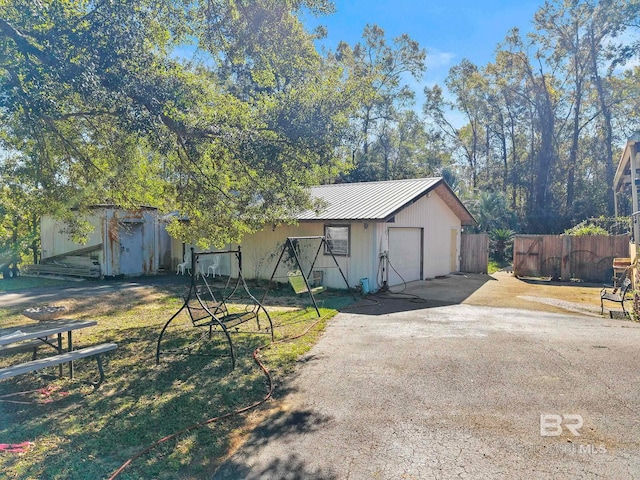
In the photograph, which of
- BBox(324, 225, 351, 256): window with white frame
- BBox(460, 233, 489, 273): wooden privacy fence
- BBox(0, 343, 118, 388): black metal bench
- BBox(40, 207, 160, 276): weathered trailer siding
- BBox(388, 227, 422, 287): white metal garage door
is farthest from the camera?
BBox(460, 233, 489, 273): wooden privacy fence

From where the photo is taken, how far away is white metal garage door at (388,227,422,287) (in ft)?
43.3

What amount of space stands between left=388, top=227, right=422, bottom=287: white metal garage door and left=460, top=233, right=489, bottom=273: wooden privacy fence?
177 inches

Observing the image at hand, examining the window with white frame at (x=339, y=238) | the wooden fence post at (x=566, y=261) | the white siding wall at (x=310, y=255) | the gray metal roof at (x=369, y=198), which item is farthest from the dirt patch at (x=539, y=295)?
the window with white frame at (x=339, y=238)

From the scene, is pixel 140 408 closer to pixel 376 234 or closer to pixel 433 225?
pixel 376 234

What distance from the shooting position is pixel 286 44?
668 centimetres

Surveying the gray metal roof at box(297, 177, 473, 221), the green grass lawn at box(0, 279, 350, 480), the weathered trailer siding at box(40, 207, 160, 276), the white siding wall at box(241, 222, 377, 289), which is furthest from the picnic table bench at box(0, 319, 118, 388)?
the weathered trailer siding at box(40, 207, 160, 276)

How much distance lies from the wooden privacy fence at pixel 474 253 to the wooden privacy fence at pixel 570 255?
57.3 inches

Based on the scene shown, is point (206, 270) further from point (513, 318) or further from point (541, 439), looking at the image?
point (541, 439)

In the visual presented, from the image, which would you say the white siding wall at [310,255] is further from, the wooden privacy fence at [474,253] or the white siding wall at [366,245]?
the wooden privacy fence at [474,253]

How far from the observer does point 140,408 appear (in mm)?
4270

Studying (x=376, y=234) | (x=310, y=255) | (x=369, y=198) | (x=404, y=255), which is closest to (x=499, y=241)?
(x=404, y=255)

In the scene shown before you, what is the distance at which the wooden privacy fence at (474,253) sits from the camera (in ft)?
59.0

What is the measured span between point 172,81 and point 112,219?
11497 millimetres

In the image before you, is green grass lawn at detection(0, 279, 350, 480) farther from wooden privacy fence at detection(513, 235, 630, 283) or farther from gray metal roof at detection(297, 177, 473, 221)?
wooden privacy fence at detection(513, 235, 630, 283)
